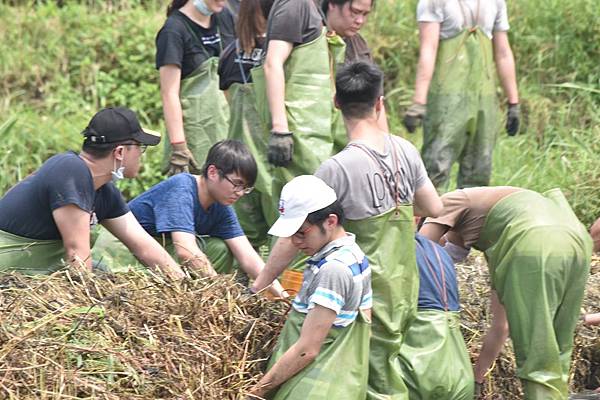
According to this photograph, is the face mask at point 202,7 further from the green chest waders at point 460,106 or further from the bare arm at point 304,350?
the bare arm at point 304,350

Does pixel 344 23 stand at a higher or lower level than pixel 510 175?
higher

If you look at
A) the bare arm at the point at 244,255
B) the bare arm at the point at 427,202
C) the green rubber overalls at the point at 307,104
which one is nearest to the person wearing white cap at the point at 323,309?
the bare arm at the point at 427,202

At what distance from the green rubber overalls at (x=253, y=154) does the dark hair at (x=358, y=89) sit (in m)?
1.70

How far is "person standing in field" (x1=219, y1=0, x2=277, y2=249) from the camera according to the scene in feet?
23.6

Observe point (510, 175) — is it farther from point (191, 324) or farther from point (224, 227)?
point (191, 324)

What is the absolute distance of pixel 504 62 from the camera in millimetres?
8609

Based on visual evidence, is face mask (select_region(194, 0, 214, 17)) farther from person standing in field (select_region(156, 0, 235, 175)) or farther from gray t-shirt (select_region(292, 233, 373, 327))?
gray t-shirt (select_region(292, 233, 373, 327))

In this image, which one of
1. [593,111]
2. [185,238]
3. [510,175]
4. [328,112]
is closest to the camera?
[185,238]

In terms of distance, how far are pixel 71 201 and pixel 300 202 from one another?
3.75ft

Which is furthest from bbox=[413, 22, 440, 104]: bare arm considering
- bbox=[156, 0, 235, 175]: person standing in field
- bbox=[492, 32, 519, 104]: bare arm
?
bbox=[156, 0, 235, 175]: person standing in field

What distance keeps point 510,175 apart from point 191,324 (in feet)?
15.4

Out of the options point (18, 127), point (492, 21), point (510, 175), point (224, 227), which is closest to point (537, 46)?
point (510, 175)

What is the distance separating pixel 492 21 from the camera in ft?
27.4

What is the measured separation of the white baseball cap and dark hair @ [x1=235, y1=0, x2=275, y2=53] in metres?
2.22
